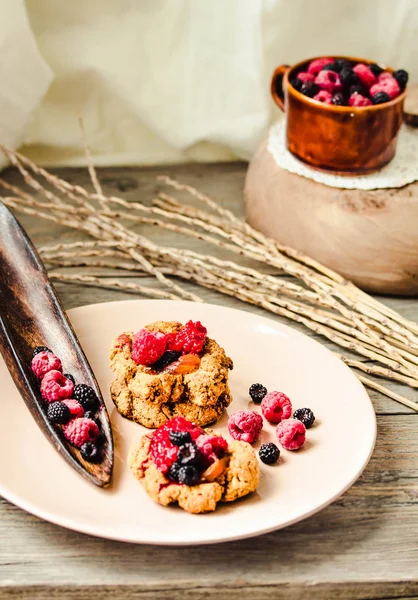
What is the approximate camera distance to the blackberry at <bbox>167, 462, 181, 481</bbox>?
985mm

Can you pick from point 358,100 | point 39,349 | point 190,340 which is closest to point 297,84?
point 358,100

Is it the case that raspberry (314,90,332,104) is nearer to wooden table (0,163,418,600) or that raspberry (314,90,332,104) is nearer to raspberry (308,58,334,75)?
raspberry (308,58,334,75)

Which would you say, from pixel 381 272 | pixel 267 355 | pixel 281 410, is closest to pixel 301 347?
pixel 267 355

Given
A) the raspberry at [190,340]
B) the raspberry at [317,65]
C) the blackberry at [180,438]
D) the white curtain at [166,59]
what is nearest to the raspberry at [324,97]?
the raspberry at [317,65]

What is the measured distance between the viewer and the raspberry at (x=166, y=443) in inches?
39.2

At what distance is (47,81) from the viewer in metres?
1.90

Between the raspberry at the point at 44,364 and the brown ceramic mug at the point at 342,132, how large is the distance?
0.71 m

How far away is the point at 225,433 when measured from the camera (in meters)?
1.16

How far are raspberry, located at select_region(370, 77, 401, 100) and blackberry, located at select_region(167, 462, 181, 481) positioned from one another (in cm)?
91

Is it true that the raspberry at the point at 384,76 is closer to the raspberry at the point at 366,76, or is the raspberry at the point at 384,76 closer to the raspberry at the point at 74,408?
the raspberry at the point at 366,76

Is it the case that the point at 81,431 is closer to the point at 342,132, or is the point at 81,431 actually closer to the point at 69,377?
the point at 69,377

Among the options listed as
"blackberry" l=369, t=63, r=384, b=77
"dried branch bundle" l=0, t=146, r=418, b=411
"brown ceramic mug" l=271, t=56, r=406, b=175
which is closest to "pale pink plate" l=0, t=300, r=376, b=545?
"dried branch bundle" l=0, t=146, r=418, b=411

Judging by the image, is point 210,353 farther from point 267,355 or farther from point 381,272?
point 381,272

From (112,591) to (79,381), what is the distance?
34 cm
